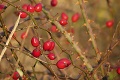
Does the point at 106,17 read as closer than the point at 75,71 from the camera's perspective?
No

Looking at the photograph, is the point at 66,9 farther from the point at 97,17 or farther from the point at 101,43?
the point at 97,17

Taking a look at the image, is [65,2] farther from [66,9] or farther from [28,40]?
[28,40]

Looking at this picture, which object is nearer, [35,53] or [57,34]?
[35,53]

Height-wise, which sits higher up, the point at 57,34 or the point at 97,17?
the point at 57,34

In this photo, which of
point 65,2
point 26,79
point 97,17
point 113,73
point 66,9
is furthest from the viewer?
point 97,17

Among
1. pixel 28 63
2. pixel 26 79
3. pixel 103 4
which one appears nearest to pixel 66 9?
pixel 28 63

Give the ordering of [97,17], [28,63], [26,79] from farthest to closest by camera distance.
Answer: [97,17]
[28,63]
[26,79]

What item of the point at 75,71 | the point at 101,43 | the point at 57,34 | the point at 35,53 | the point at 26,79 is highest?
the point at 35,53

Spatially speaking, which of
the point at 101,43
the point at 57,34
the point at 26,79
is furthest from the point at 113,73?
the point at 101,43

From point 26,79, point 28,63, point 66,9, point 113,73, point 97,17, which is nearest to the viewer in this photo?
point 26,79
